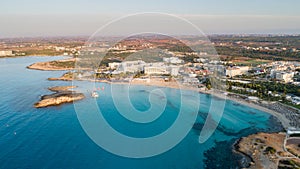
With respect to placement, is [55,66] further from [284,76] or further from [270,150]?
[270,150]

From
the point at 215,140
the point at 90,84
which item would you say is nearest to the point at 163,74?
the point at 90,84

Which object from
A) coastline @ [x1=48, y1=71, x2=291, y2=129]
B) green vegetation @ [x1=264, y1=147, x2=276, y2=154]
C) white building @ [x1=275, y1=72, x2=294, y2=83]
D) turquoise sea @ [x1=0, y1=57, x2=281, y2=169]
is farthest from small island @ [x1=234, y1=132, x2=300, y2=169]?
white building @ [x1=275, y1=72, x2=294, y2=83]

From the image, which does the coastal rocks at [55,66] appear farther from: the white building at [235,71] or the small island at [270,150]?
the small island at [270,150]

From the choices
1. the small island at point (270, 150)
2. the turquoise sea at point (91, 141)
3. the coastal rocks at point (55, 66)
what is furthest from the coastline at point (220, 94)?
the coastal rocks at point (55, 66)

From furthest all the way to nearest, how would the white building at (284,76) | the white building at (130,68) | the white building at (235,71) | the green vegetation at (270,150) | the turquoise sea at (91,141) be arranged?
the white building at (130,68) < the white building at (235,71) < the white building at (284,76) < the green vegetation at (270,150) < the turquoise sea at (91,141)

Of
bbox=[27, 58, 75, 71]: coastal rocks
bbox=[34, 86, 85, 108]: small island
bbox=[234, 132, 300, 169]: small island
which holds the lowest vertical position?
bbox=[234, 132, 300, 169]: small island

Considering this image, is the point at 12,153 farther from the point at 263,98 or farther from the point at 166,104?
the point at 263,98

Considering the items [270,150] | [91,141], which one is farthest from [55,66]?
[270,150]

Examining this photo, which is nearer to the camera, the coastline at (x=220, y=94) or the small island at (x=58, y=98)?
the coastline at (x=220, y=94)

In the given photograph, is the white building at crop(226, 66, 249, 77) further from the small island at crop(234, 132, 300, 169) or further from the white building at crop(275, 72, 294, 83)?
the small island at crop(234, 132, 300, 169)
